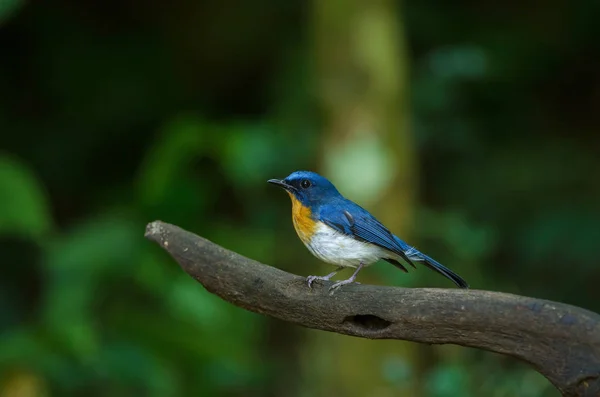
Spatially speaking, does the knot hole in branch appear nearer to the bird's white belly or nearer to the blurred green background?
the bird's white belly

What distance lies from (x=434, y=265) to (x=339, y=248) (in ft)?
1.05

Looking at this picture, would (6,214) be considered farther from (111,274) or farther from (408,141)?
(408,141)

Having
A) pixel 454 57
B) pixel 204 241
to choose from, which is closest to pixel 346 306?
pixel 204 241

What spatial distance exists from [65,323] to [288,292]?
228 cm

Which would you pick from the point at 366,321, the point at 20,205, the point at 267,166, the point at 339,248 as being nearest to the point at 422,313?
the point at 366,321

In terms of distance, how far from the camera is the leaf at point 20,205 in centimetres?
425

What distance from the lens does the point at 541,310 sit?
6.61 ft

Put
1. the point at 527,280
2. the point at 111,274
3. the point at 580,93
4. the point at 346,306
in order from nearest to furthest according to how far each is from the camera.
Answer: the point at 346,306
the point at 111,274
the point at 527,280
the point at 580,93

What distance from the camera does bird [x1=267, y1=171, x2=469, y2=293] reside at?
2579 mm

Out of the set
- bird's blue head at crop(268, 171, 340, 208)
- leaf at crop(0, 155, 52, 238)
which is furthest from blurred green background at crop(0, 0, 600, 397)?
bird's blue head at crop(268, 171, 340, 208)

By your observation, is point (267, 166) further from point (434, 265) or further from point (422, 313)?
point (422, 313)

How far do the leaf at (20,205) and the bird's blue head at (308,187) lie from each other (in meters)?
2.00

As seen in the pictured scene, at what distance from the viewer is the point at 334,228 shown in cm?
260

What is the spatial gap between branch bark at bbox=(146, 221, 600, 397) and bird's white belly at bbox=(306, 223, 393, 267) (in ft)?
0.62
